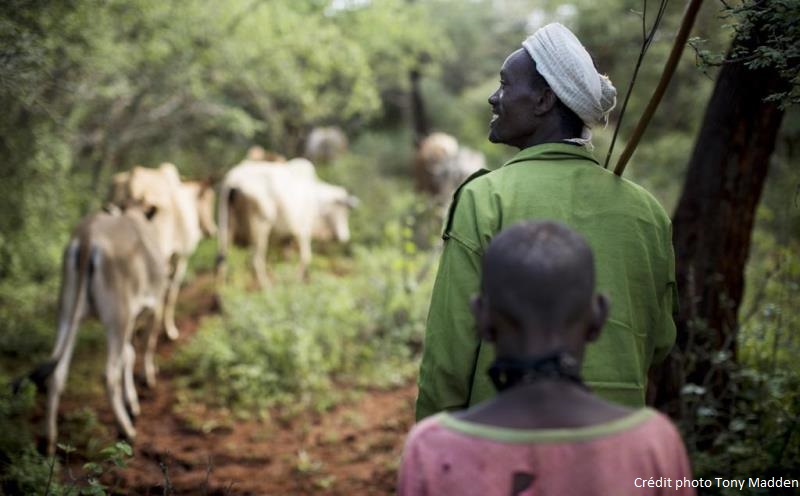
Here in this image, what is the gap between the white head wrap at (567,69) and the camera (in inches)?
90.3

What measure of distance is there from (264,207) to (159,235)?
2092mm

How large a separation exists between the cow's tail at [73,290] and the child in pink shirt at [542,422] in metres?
4.90

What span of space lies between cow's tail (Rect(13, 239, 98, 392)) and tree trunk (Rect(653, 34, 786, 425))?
420 cm

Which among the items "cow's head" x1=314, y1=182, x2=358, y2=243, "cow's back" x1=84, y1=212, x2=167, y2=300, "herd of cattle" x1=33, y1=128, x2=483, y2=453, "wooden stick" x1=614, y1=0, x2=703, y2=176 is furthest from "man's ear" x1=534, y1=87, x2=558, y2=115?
"cow's head" x1=314, y1=182, x2=358, y2=243

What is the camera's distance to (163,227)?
8.64 meters

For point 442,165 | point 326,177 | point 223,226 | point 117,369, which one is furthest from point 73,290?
point 326,177

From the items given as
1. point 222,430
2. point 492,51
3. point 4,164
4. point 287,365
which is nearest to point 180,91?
point 4,164

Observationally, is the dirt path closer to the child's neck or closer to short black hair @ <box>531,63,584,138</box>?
short black hair @ <box>531,63,584,138</box>

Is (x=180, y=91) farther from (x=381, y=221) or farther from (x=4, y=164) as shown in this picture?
(x=381, y=221)

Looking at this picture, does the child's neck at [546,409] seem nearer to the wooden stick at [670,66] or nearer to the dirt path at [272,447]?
the wooden stick at [670,66]

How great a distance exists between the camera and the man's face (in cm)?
238

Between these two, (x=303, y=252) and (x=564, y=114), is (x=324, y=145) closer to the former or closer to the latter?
(x=303, y=252)

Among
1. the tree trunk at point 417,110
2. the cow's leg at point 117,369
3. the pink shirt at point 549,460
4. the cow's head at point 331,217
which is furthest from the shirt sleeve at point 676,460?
the tree trunk at point 417,110

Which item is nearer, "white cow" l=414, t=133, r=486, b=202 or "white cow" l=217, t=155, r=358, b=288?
"white cow" l=217, t=155, r=358, b=288
